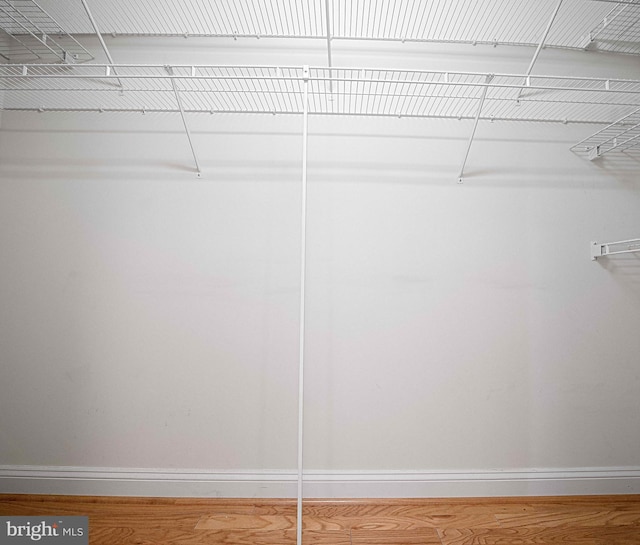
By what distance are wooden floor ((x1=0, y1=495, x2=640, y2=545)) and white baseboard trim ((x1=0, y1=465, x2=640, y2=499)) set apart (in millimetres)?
30

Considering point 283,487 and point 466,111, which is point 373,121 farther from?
point 283,487

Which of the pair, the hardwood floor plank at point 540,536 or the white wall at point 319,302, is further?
the white wall at point 319,302

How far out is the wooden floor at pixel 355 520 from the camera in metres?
1.19

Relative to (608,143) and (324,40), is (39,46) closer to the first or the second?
(324,40)

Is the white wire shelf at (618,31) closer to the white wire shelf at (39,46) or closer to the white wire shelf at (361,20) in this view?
the white wire shelf at (361,20)

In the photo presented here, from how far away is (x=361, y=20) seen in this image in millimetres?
1500

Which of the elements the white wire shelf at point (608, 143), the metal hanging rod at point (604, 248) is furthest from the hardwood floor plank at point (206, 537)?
the white wire shelf at point (608, 143)

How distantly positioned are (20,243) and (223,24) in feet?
4.52

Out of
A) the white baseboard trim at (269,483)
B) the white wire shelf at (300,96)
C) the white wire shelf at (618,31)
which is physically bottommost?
the white baseboard trim at (269,483)
